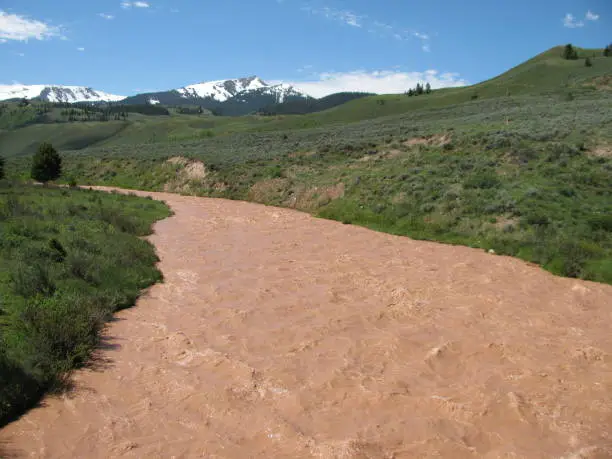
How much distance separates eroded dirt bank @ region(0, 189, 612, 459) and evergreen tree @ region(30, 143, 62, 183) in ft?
93.6

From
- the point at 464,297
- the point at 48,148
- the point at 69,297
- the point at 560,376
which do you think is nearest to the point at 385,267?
the point at 464,297

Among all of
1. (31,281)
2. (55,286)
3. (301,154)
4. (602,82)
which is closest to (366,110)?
(602,82)

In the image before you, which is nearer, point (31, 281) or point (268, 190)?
point (31, 281)

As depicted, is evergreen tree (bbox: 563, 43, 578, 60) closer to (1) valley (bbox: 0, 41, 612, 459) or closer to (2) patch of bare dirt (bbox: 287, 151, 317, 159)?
(2) patch of bare dirt (bbox: 287, 151, 317, 159)

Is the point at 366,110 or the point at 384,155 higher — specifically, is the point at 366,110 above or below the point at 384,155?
above

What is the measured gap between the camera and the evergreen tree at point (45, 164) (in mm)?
37500

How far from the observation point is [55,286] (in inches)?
427

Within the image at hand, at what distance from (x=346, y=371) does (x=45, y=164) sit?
124 feet

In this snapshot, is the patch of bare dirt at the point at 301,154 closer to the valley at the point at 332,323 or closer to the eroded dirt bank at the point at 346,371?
the valley at the point at 332,323

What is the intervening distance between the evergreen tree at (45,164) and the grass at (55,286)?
1981 cm

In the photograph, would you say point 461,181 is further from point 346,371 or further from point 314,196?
point 346,371

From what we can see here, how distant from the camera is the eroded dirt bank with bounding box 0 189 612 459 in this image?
259 inches

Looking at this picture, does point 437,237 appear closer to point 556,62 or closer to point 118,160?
point 118,160

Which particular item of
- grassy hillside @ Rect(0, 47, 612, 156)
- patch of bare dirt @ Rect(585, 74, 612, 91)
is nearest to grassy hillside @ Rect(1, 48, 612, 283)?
patch of bare dirt @ Rect(585, 74, 612, 91)
